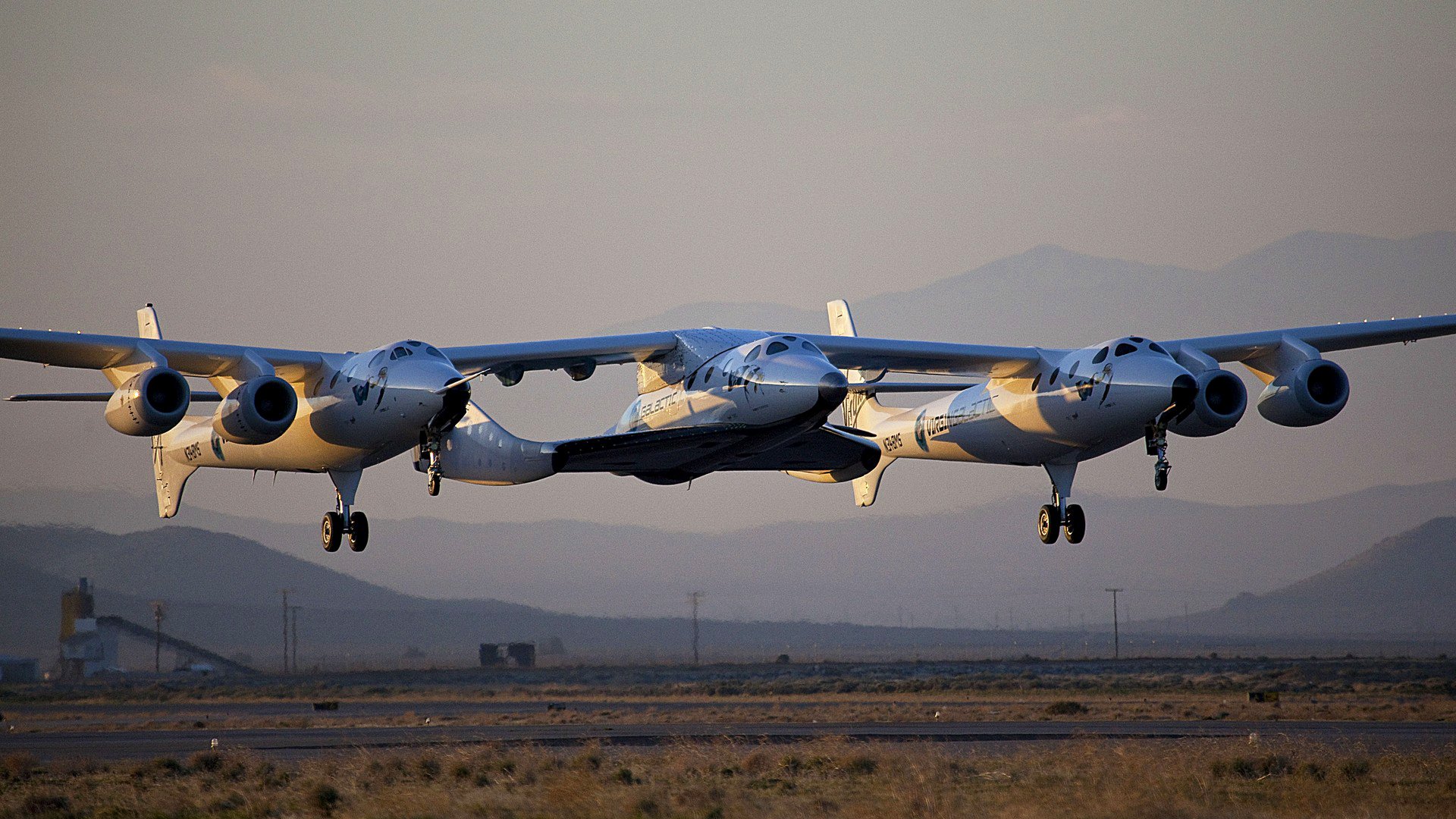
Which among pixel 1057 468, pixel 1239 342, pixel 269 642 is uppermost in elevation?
pixel 1239 342

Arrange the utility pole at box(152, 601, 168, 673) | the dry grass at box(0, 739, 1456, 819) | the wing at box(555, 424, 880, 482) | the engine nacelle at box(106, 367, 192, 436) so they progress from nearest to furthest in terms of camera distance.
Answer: the dry grass at box(0, 739, 1456, 819)
the engine nacelle at box(106, 367, 192, 436)
the wing at box(555, 424, 880, 482)
the utility pole at box(152, 601, 168, 673)

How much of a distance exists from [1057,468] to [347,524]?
17.4 meters

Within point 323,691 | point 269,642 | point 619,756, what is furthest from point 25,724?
point 269,642

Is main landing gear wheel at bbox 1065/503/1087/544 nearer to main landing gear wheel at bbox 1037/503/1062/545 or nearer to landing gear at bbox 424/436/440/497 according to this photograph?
main landing gear wheel at bbox 1037/503/1062/545

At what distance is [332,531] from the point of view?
34875 mm

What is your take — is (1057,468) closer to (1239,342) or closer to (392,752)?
(1239,342)

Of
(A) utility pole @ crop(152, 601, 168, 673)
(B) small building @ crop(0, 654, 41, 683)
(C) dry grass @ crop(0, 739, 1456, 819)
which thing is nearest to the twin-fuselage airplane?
(C) dry grass @ crop(0, 739, 1456, 819)

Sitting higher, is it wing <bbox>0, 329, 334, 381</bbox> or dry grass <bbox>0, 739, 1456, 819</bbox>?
wing <bbox>0, 329, 334, 381</bbox>

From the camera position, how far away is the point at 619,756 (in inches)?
1181

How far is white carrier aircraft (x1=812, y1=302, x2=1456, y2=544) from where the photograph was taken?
30453 mm

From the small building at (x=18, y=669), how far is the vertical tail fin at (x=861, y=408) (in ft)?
261

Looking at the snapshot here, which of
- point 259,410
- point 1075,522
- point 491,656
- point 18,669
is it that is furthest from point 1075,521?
point 18,669

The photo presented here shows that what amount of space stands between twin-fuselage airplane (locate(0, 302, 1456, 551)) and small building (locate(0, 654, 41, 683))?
234ft

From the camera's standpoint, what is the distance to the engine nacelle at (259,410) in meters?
29.4
